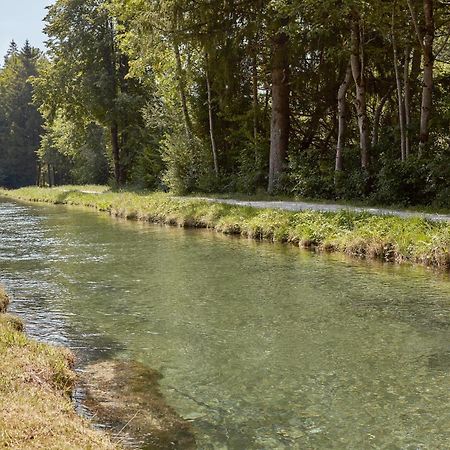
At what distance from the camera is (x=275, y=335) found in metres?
8.34

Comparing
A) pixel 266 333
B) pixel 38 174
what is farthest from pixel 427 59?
pixel 38 174

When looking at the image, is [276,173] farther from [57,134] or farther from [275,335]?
[57,134]

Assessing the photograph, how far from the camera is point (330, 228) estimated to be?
15.8m

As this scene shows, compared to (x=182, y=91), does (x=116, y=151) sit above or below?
below

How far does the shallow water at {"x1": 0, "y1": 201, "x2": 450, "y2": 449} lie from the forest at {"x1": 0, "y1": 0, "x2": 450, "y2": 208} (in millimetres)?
7041

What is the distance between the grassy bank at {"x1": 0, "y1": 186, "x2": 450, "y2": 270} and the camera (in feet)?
Answer: 42.4

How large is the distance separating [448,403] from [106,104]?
3703 centimetres

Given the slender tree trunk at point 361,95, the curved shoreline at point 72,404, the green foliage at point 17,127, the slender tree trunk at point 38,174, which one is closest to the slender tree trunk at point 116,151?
the slender tree trunk at point 361,95

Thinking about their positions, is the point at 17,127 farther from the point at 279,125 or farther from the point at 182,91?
the point at 279,125

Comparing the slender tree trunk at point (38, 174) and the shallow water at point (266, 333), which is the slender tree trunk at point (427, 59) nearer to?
the shallow water at point (266, 333)

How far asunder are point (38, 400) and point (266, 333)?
399 cm

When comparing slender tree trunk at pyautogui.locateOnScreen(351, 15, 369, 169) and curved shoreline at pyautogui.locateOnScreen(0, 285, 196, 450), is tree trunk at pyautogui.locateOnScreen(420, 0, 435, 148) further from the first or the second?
curved shoreline at pyautogui.locateOnScreen(0, 285, 196, 450)

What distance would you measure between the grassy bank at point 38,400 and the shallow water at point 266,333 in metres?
0.92

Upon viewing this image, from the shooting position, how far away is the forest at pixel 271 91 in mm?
19344
